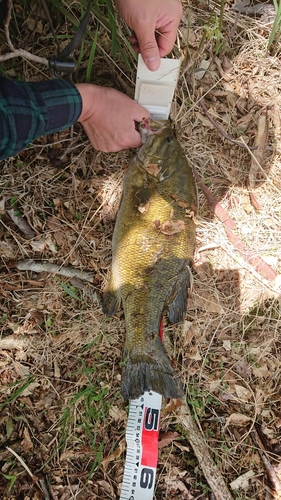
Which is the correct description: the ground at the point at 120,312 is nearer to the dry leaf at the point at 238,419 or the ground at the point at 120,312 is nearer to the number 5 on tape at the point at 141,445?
the dry leaf at the point at 238,419

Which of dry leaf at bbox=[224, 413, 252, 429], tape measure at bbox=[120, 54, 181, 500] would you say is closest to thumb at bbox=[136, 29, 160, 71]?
tape measure at bbox=[120, 54, 181, 500]

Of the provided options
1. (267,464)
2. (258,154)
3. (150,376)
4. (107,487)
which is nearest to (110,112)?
(258,154)

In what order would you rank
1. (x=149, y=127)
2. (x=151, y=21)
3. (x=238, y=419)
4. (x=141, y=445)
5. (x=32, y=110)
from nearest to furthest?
(x=32, y=110), (x=151, y=21), (x=149, y=127), (x=141, y=445), (x=238, y=419)

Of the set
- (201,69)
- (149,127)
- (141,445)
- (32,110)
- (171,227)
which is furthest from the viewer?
(201,69)

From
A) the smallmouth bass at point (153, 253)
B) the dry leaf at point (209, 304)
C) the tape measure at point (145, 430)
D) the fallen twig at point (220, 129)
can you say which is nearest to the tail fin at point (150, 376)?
the smallmouth bass at point (153, 253)

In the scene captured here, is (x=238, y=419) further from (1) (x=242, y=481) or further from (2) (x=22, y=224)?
(2) (x=22, y=224)

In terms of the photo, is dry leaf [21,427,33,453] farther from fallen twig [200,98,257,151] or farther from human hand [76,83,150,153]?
fallen twig [200,98,257,151]

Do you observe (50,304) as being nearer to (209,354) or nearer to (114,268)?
(114,268)
